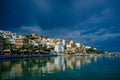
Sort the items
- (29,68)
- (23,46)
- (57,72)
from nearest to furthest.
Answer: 1. (57,72)
2. (29,68)
3. (23,46)

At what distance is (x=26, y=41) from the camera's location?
111 metres

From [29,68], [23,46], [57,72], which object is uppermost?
[23,46]

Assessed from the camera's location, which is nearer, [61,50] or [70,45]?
[61,50]

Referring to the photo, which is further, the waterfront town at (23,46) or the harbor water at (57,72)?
the waterfront town at (23,46)

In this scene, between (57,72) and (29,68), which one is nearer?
(57,72)

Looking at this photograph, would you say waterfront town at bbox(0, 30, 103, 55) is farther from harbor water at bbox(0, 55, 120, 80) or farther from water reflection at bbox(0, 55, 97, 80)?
harbor water at bbox(0, 55, 120, 80)

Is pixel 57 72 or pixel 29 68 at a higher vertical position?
pixel 29 68

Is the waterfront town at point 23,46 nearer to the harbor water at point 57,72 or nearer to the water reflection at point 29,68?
the water reflection at point 29,68

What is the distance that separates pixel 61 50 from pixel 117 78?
129561 mm

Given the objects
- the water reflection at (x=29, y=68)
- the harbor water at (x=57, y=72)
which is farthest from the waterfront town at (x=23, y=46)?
the harbor water at (x=57, y=72)

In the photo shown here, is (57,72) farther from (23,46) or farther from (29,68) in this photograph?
(23,46)

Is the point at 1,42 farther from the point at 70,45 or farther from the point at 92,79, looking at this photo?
the point at 70,45

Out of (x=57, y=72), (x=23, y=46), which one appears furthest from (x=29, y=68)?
(x=23, y=46)

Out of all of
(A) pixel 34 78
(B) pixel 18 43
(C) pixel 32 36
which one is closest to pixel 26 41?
(B) pixel 18 43
